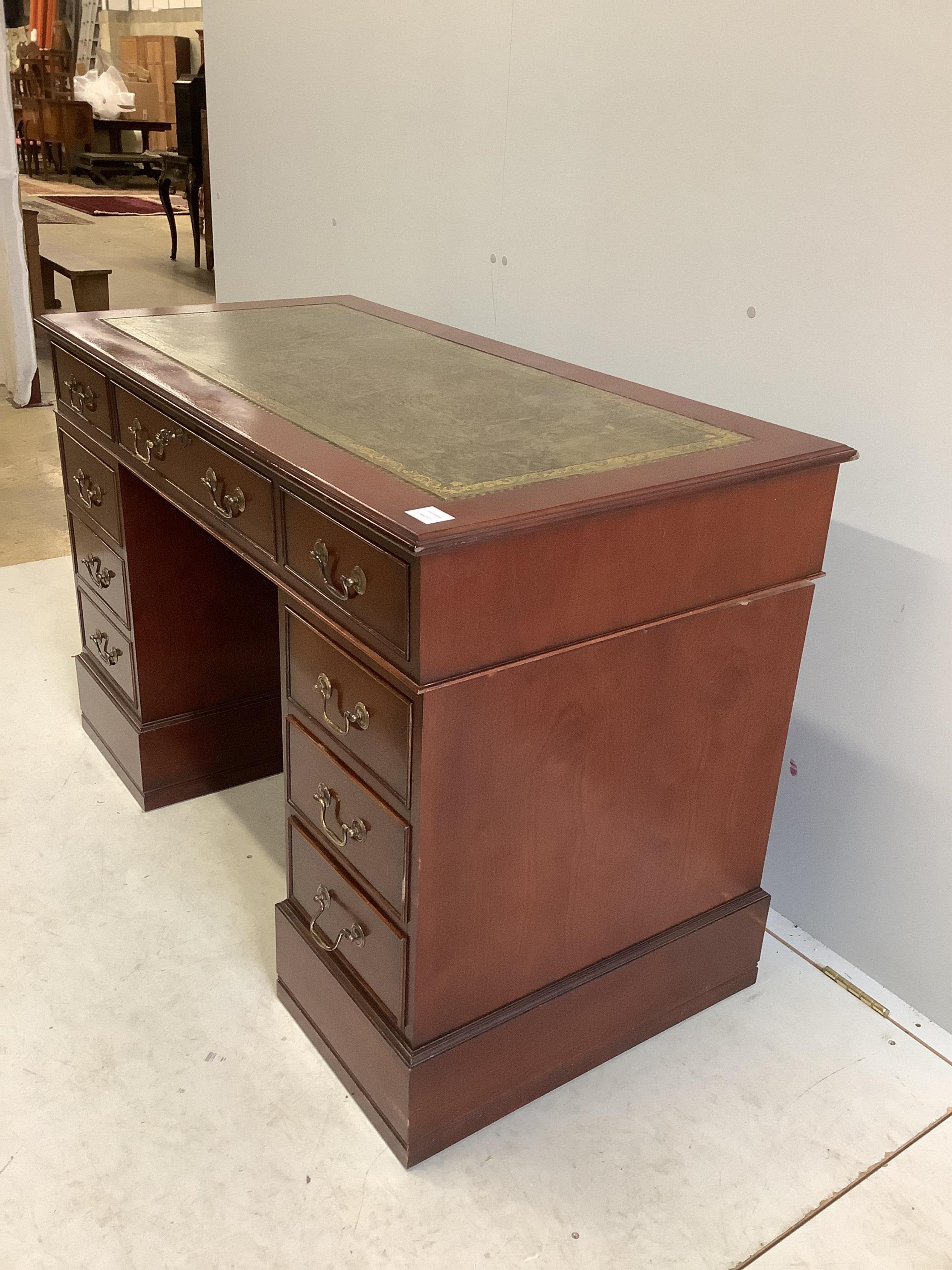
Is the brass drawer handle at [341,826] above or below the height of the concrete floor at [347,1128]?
above

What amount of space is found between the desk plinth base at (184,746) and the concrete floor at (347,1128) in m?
0.18

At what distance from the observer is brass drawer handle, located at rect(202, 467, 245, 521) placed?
148cm

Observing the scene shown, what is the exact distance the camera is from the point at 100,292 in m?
4.78

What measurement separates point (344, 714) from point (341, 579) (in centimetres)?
20

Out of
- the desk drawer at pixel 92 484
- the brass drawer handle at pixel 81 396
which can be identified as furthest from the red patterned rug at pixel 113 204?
the brass drawer handle at pixel 81 396

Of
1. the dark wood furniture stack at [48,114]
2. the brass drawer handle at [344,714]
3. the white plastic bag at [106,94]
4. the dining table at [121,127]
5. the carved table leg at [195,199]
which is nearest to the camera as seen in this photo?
the brass drawer handle at [344,714]

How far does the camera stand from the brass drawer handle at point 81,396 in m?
1.97

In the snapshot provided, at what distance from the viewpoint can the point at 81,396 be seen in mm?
2014

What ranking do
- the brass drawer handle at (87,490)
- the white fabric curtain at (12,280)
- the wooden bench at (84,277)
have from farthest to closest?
the wooden bench at (84,277) < the white fabric curtain at (12,280) < the brass drawer handle at (87,490)

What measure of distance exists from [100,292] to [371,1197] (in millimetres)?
4284

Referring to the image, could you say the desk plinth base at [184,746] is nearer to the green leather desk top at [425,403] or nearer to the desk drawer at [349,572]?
the green leather desk top at [425,403]

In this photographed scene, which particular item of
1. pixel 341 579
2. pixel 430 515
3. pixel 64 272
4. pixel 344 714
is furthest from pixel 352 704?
pixel 64 272

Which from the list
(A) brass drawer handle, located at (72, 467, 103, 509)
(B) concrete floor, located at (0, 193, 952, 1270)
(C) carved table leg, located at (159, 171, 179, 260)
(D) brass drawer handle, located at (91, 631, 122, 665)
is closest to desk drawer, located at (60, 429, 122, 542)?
(A) brass drawer handle, located at (72, 467, 103, 509)

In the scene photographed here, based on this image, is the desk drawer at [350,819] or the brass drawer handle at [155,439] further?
the brass drawer handle at [155,439]
